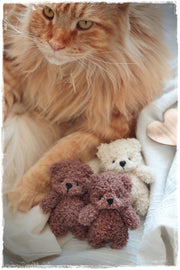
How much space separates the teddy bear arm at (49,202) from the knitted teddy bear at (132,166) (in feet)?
0.55

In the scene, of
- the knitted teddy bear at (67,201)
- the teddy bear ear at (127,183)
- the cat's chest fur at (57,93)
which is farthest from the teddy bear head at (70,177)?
the cat's chest fur at (57,93)

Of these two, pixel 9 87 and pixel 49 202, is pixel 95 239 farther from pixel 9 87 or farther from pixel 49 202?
pixel 9 87

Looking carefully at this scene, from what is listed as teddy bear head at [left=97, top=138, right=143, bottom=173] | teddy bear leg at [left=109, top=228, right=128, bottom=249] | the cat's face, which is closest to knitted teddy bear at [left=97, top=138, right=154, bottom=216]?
teddy bear head at [left=97, top=138, right=143, bottom=173]

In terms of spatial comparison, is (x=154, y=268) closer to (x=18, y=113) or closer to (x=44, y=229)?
(x=44, y=229)

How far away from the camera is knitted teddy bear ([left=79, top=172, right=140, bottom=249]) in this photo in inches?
31.7

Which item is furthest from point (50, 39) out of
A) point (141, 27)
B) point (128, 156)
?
point (128, 156)

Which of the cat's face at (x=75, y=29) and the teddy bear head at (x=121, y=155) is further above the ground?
the cat's face at (x=75, y=29)

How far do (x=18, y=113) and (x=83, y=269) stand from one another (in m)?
0.59

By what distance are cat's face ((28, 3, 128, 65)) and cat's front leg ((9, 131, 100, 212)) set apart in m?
0.26

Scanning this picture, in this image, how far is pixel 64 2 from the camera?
33.0 inches

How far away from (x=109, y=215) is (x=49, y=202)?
6.9 inches

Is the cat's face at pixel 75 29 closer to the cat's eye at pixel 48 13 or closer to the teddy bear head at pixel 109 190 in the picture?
the cat's eye at pixel 48 13

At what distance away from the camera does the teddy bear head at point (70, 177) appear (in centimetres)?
87

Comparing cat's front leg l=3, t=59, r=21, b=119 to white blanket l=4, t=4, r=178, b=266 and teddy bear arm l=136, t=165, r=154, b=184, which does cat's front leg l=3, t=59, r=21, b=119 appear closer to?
white blanket l=4, t=4, r=178, b=266
